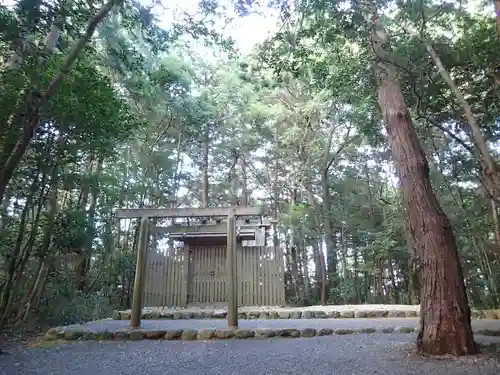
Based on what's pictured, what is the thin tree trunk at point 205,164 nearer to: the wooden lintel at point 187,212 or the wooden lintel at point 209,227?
the wooden lintel at point 209,227

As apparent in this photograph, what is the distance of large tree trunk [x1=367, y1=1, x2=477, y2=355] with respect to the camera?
9.76 feet

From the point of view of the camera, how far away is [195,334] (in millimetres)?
4535

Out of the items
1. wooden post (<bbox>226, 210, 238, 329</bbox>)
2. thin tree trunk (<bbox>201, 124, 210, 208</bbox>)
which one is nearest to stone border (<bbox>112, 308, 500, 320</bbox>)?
wooden post (<bbox>226, 210, 238, 329</bbox>)

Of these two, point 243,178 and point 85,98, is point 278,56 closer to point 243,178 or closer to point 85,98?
point 85,98

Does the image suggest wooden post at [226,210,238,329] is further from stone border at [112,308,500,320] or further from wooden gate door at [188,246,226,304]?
wooden gate door at [188,246,226,304]

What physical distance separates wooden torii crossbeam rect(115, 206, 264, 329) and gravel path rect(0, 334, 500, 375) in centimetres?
71

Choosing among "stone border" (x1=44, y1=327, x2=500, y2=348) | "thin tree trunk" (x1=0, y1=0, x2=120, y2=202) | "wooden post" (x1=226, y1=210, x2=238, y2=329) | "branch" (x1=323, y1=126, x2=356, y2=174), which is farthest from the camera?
"branch" (x1=323, y1=126, x2=356, y2=174)

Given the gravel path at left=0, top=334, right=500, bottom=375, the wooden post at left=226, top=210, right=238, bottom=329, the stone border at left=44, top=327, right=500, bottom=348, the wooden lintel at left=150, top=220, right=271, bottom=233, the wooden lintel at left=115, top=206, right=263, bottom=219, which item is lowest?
the gravel path at left=0, top=334, right=500, bottom=375

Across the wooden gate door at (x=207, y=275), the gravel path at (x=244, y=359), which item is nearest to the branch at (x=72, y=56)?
the gravel path at (x=244, y=359)

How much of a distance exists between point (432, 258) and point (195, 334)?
2927 millimetres

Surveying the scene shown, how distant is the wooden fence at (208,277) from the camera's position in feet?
28.2

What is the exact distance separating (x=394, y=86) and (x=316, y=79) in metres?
1.59

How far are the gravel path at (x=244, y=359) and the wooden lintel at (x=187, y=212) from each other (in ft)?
5.65

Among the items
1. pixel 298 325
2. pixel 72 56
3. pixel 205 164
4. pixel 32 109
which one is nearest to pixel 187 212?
pixel 298 325
